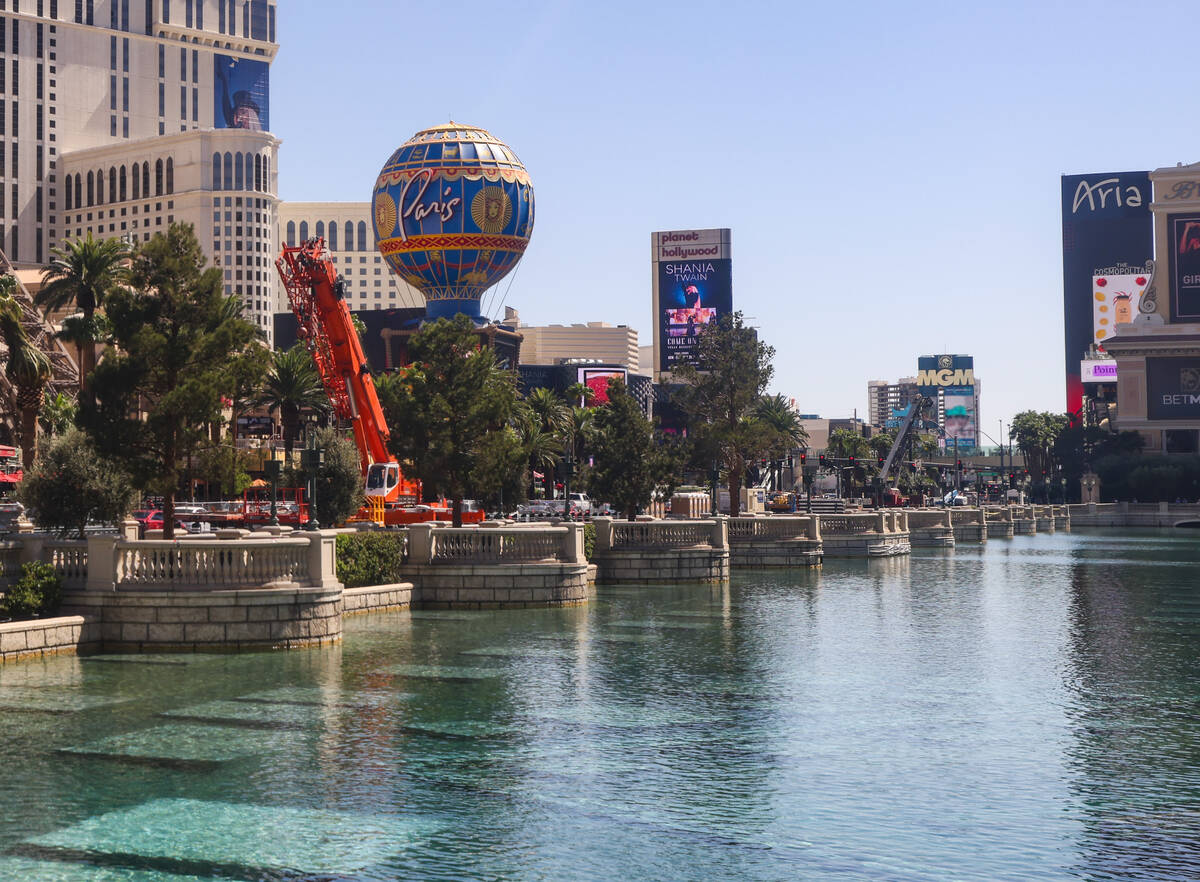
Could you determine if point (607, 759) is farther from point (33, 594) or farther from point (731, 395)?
point (731, 395)

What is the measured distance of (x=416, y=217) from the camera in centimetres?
10625

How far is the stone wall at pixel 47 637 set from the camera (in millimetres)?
26875

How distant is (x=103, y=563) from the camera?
29.0 metres

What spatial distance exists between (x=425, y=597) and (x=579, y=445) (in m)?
94.4

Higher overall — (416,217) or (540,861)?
(416,217)

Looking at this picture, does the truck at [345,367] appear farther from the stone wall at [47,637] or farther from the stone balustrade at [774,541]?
the stone wall at [47,637]

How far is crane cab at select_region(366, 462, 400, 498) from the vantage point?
176 feet

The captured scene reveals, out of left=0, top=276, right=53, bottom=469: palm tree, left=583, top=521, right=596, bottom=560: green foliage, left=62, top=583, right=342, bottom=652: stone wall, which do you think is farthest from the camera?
left=583, top=521, right=596, bottom=560: green foliage

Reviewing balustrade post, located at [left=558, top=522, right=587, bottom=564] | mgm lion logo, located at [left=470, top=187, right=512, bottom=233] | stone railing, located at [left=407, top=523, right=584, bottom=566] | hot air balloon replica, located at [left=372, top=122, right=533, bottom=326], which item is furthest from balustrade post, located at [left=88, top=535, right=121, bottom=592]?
mgm lion logo, located at [left=470, top=187, right=512, bottom=233]

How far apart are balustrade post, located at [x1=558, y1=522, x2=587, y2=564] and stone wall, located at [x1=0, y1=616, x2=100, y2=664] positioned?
15.5 metres

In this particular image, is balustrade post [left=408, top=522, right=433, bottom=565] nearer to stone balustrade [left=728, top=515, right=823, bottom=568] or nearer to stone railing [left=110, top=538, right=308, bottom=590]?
stone railing [left=110, top=538, right=308, bottom=590]

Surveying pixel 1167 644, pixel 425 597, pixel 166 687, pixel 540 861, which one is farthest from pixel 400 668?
pixel 1167 644

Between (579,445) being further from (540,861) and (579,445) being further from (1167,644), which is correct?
(540,861)

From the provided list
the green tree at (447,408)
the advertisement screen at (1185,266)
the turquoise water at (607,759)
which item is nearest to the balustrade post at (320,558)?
the turquoise water at (607,759)
